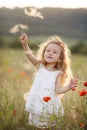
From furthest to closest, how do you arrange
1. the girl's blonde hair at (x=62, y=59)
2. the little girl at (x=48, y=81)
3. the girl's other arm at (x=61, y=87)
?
1. the girl's blonde hair at (x=62, y=59)
2. the little girl at (x=48, y=81)
3. the girl's other arm at (x=61, y=87)

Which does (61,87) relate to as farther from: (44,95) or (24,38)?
(24,38)

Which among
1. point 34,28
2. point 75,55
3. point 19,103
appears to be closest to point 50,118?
point 19,103

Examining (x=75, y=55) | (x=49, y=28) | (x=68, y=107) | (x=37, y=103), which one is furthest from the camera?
(x=49, y=28)

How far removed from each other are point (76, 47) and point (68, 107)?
1461 centimetres

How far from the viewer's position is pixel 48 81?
4559 mm

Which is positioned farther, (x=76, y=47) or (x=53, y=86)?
(x=76, y=47)

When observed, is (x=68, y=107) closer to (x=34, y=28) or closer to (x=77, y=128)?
(x=77, y=128)

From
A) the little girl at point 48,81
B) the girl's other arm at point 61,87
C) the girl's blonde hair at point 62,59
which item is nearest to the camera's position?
the girl's other arm at point 61,87

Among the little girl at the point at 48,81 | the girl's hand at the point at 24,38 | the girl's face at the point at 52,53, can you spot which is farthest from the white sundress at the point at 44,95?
the girl's hand at the point at 24,38

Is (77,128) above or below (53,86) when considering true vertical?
below

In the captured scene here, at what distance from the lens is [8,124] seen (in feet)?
15.4

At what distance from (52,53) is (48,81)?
0.26 m

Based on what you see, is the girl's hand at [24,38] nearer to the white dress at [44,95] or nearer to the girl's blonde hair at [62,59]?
the girl's blonde hair at [62,59]

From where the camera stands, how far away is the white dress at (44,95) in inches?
178
